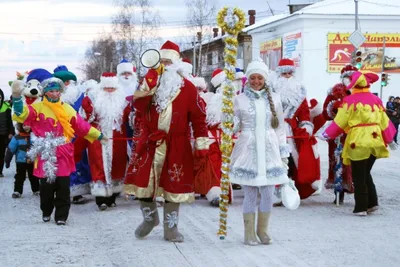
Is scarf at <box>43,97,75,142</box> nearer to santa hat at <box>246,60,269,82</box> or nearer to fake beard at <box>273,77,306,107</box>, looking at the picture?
santa hat at <box>246,60,269,82</box>

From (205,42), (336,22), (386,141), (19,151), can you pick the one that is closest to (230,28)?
(386,141)

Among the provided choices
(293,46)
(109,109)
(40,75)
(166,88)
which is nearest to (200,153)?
(166,88)

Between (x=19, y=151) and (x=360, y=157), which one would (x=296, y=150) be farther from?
(x=19, y=151)

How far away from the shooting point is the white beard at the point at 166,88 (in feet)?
24.6

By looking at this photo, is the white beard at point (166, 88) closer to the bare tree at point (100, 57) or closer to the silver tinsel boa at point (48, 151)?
the silver tinsel boa at point (48, 151)

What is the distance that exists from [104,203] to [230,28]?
383 centimetres

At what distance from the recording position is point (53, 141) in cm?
884

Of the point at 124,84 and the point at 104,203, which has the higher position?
the point at 124,84

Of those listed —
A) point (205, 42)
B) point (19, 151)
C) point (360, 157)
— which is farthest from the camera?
point (205, 42)

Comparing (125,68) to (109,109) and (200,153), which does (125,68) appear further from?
(200,153)

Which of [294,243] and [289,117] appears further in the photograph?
[289,117]

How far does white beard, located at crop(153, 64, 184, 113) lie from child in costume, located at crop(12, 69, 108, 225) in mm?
1718

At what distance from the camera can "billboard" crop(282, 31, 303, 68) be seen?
4381 centimetres

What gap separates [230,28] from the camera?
24.7 ft
